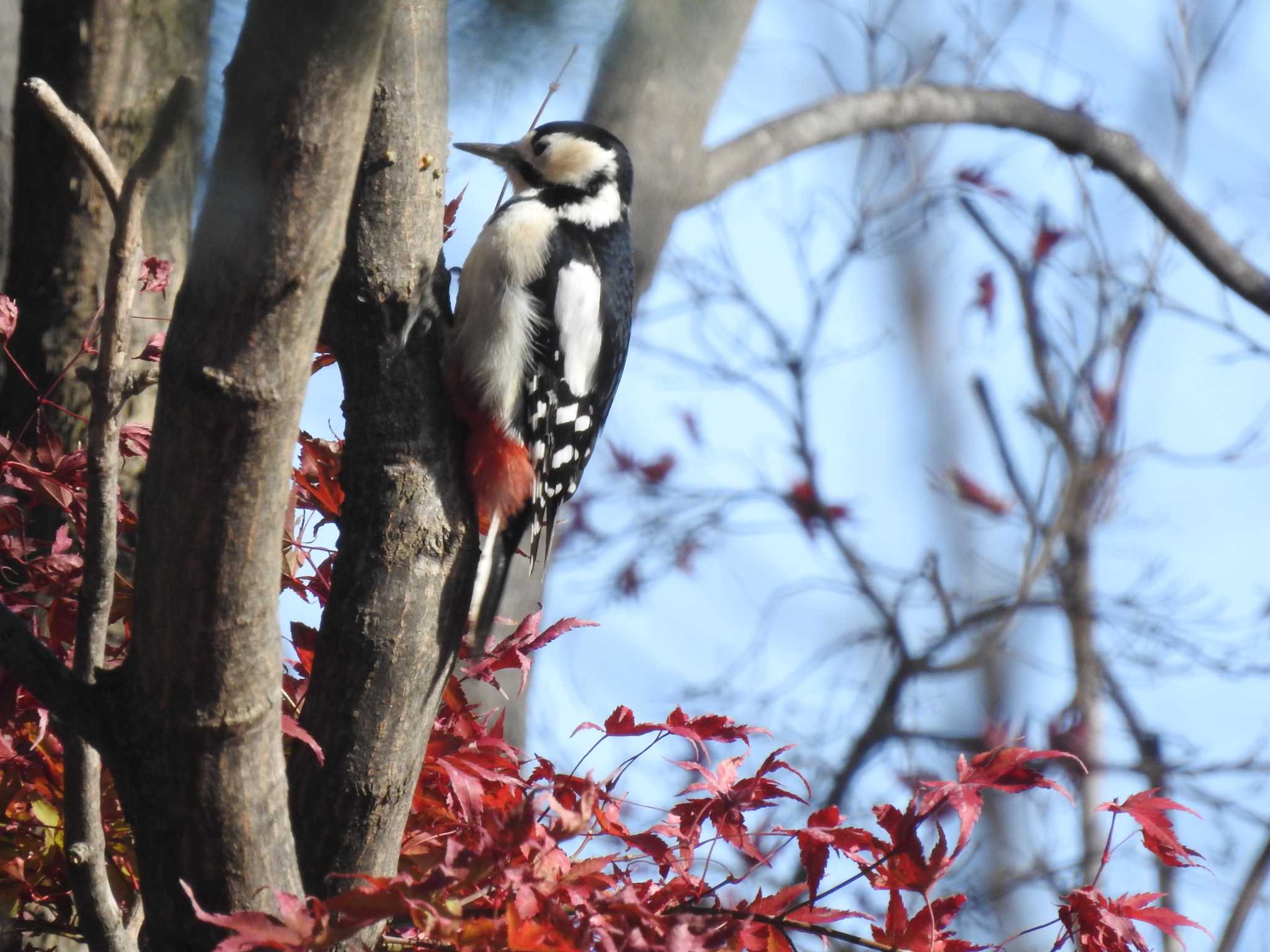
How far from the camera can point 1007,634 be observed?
474 centimetres

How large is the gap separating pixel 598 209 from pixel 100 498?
2.24 meters

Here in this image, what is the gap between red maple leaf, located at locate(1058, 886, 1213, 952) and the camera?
1.70 meters

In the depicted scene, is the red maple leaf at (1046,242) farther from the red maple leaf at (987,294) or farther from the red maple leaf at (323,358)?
the red maple leaf at (323,358)

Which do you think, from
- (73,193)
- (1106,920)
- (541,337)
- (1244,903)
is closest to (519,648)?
(1106,920)

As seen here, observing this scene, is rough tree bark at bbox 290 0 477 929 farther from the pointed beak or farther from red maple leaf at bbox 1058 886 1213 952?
the pointed beak

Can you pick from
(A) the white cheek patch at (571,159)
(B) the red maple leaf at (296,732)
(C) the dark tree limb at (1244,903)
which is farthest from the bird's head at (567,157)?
(C) the dark tree limb at (1244,903)

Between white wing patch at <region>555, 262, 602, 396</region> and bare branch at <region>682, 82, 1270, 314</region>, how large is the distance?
89.9 inches

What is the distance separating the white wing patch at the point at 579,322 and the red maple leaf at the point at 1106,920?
1.86 m

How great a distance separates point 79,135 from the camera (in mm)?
1544

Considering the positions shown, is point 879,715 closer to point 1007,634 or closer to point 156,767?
point 1007,634

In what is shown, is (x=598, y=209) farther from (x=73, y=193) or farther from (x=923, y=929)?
(x=923, y=929)

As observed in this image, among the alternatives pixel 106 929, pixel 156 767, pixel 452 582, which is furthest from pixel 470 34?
pixel 106 929

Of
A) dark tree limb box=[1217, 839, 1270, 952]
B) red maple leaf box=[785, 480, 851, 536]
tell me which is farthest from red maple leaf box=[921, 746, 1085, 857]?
red maple leaf box=[785, 480, 851, 536]

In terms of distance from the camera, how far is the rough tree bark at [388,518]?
1.86 m
